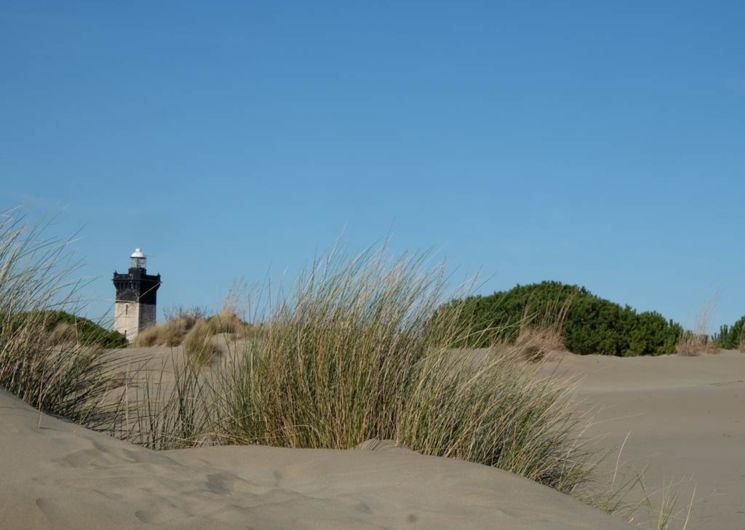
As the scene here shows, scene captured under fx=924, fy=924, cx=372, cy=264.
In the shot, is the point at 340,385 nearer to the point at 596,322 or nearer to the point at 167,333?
the point at 167,333

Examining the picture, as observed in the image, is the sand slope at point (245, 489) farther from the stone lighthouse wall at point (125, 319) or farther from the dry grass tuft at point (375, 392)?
the stone lighthouse wall at point (125, 319)

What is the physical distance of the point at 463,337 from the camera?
642 cm

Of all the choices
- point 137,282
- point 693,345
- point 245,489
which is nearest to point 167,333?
point 693,345

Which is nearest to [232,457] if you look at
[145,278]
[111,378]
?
[111,378]

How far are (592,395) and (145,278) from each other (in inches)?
1221

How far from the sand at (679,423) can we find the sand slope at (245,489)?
2403 mm

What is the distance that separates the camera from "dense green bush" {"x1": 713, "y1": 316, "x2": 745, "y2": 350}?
2181cm

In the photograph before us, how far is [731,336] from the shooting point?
22359 mm

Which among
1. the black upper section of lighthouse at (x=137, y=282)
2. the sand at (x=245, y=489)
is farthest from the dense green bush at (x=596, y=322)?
the black upper section of lighthouse at (x=137, y=282)

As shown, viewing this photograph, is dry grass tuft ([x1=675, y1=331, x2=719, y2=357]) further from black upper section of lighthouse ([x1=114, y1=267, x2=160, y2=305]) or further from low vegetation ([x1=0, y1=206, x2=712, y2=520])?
black upper section of lighthouse ([x1=114, y1=267, x2=160, y2=305])

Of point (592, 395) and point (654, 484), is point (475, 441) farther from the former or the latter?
point (592, 395)

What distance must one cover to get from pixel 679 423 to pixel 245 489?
959 centimetres

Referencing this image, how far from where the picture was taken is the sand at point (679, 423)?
7.86 meters

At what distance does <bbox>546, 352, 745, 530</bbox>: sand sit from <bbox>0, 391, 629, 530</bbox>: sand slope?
2.40m
